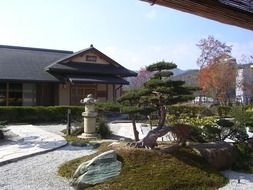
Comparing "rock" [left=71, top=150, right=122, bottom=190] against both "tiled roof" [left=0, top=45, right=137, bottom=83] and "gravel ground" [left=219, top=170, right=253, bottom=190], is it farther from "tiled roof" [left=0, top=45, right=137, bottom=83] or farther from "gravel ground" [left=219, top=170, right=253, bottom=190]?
"tiled roof" [left=0, top=45, right=137, bottom=83]

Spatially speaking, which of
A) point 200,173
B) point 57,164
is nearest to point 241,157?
point 200,173

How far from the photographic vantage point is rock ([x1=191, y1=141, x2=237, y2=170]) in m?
6.84

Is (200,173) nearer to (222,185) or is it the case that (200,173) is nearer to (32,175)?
(222,185)

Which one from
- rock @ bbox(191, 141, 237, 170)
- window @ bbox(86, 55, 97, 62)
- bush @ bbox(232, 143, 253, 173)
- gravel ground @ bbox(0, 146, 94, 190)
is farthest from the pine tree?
window @ bbox(86, 55, 97, 62)

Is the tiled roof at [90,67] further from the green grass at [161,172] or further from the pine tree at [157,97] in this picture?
the green grass at [161,172]

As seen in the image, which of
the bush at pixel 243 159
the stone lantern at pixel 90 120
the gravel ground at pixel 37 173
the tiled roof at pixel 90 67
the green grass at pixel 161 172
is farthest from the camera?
the tiled roof at pixel 90 67

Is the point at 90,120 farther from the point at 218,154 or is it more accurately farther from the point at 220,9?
the point at 220,9

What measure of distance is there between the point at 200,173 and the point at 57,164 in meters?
3.22

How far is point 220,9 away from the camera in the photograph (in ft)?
6.29

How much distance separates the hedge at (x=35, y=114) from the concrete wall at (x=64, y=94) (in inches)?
217

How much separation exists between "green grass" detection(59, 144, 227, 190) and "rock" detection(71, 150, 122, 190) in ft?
0.44

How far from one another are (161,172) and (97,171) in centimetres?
108

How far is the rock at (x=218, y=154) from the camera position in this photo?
22.5 feet

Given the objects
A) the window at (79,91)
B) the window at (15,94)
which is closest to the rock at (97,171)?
the window at (15,94)
